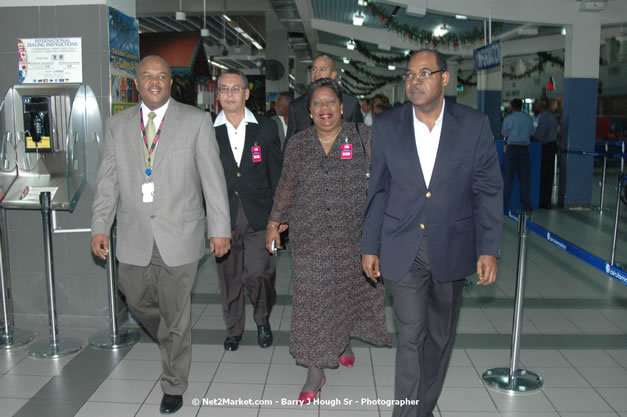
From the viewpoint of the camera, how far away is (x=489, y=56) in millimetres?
8203

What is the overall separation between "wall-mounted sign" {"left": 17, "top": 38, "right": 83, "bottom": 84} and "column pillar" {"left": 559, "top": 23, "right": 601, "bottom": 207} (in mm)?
7971

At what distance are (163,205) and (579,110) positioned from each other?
8538 mm

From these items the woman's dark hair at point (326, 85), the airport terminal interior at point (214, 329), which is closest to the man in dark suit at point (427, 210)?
the woman's dark hair at point (326, 85)

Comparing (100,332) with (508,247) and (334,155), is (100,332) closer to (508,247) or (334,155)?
(334,155)

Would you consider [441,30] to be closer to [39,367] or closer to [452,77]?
[452,77]

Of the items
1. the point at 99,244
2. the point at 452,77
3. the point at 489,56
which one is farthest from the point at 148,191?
the point at 452,77

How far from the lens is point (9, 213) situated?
14.0 ft

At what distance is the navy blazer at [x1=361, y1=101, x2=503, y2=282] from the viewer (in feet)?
8.23

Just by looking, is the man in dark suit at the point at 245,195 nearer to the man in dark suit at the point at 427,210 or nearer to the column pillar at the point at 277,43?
the man in dark suit at the point at 427,210

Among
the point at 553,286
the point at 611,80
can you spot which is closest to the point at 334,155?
the point at 553,286

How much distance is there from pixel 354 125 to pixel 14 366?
8.10ft

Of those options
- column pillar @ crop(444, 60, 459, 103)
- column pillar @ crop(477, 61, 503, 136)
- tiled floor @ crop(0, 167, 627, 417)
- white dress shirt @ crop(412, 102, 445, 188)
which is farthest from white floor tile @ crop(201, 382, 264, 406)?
column pillar @ crop(444, 60, 459, 103)

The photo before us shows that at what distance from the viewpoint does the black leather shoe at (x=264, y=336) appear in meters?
3.88

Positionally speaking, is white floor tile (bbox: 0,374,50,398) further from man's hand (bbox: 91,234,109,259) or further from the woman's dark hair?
the woman's dark hair
